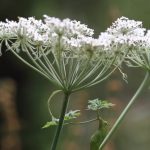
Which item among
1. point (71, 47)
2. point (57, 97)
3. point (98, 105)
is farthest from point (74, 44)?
point (57, 97)

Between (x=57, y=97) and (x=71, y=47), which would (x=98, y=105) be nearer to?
(x=71, y=47)

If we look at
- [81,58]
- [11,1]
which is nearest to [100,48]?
[81,58]

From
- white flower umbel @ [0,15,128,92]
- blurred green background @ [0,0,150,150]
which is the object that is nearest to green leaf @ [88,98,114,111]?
white flower umbel @ [0,15,128,92]

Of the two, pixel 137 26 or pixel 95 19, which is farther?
pixel 95 19

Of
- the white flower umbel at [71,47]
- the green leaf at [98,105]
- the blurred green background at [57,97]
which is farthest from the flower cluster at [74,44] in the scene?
the blurred green background at [57,97]

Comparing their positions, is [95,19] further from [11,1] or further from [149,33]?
[149,33]

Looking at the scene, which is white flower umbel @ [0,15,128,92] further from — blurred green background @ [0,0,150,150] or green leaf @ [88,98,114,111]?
blurred green background @ [0,0,150,150]

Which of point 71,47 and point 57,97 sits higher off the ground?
point 57,97

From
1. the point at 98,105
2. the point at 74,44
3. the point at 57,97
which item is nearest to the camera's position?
the point at 74,44
